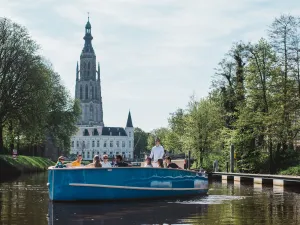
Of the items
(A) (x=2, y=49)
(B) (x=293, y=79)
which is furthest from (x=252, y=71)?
(A) (x=2, y=49)

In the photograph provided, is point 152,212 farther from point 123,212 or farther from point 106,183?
point 106,183

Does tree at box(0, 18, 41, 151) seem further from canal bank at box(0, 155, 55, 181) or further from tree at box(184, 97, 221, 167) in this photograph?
tree at box(184, 97, 221, 167)

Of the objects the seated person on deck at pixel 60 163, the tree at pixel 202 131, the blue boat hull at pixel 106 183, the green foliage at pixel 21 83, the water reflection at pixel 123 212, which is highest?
the green foliage at pixel 21 83

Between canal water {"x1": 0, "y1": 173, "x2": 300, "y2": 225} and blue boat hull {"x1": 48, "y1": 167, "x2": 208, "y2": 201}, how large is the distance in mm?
513

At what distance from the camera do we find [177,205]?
68.5 ft

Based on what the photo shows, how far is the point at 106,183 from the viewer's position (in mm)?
21438

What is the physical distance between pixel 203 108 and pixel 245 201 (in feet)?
116

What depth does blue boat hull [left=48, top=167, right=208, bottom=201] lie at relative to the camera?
21.1 meters

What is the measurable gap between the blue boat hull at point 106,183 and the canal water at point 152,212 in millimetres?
513

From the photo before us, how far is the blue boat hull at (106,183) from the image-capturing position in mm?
21109

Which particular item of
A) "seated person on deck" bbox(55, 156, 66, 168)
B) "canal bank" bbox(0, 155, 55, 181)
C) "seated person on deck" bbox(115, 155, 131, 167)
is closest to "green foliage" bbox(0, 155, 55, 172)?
"canal bank" bbox(0, 155, 55, 181)

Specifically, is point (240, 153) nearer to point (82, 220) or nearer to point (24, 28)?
point (24, 28)

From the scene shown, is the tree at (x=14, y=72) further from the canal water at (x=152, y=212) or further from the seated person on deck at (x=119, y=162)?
the seated person on deck at (x=119, y=162)

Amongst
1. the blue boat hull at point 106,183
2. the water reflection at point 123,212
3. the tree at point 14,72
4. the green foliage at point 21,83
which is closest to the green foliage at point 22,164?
the green foliage at point 21,83
